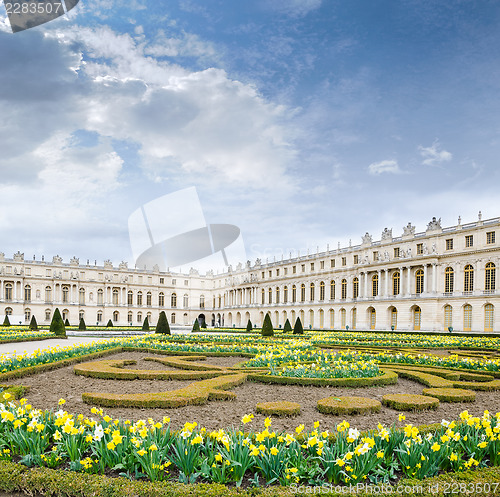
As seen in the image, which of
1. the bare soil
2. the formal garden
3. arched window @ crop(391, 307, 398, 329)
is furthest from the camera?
arched window @ crop(391, 307, 398, 329)

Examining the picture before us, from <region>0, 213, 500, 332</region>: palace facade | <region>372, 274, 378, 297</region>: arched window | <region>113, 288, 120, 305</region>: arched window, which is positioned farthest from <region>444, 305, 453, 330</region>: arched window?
<region>113, 288, 120, 305</region>: arched window

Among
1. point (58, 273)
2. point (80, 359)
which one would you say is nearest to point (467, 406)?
point (80, 359)

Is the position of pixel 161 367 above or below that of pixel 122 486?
below

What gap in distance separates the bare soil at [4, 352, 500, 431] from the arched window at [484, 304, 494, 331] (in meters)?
36.4

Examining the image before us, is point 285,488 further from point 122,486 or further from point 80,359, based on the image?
point 80,359

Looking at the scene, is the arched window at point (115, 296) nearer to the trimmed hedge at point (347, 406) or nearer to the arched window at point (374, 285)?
the arched window at point (374, 285)

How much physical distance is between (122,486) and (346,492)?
6.79 feet

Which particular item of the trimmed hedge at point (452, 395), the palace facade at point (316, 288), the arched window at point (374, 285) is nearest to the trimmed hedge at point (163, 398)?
the trimmed hedge at point (452, 395)

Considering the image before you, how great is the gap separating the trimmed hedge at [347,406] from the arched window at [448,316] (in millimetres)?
42294

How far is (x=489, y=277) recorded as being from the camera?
42.1m

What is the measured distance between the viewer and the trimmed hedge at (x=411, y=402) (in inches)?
291

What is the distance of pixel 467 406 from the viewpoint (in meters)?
7.91

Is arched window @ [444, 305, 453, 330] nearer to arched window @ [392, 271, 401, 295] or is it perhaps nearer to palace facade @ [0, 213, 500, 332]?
palace facade @ [0, 213, 500, 332]

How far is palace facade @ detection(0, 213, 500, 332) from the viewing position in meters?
43.8
